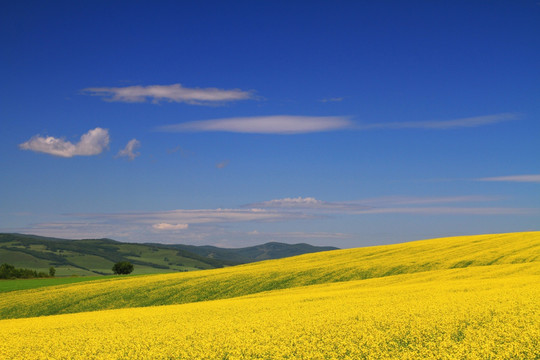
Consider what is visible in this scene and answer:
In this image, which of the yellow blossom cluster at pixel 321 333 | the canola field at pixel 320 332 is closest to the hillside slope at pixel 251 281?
the canola field at pixel 320 332

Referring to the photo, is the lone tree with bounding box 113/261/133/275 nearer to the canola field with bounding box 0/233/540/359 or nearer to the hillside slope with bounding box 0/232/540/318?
A: the hillside slope with bounding box 0/232/540/318

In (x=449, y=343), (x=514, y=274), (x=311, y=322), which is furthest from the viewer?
(x=514, y=274)

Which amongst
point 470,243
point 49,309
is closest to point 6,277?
point 49,309

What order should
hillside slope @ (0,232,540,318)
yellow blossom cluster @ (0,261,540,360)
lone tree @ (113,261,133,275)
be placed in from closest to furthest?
yellow blossom cluster @ (0,261,540,360) < hillside slope @ (0,232,540,318) < lone tree @ (113,261,133,275)

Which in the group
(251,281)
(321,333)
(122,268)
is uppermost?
(321,333)

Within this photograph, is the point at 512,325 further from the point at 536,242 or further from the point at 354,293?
the point at 536,242

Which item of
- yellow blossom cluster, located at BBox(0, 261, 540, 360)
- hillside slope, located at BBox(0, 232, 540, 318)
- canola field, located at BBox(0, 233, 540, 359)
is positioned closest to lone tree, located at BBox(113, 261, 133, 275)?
hillside slope, located at BBox(0, 232, 540, 318)

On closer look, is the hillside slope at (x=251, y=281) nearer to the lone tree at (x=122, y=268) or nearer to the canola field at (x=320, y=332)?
the canola field at (x=320, y=332)

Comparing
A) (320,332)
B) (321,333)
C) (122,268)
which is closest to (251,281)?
(320,332)

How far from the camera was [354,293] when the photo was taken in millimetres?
25094

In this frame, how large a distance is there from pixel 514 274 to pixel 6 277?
88531 mm

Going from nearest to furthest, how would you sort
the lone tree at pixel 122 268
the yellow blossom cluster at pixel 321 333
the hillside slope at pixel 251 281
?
the yellow blossom cluster at pixel 321 333 < the hillside slope at pixel 251 281 < the lone tree at pixel 122 268

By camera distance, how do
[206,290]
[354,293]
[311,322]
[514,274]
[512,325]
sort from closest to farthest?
[512,325], [311,322], [354,293], [514,274], [206,290]

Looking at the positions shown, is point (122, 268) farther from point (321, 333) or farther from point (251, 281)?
point (321, 333)
